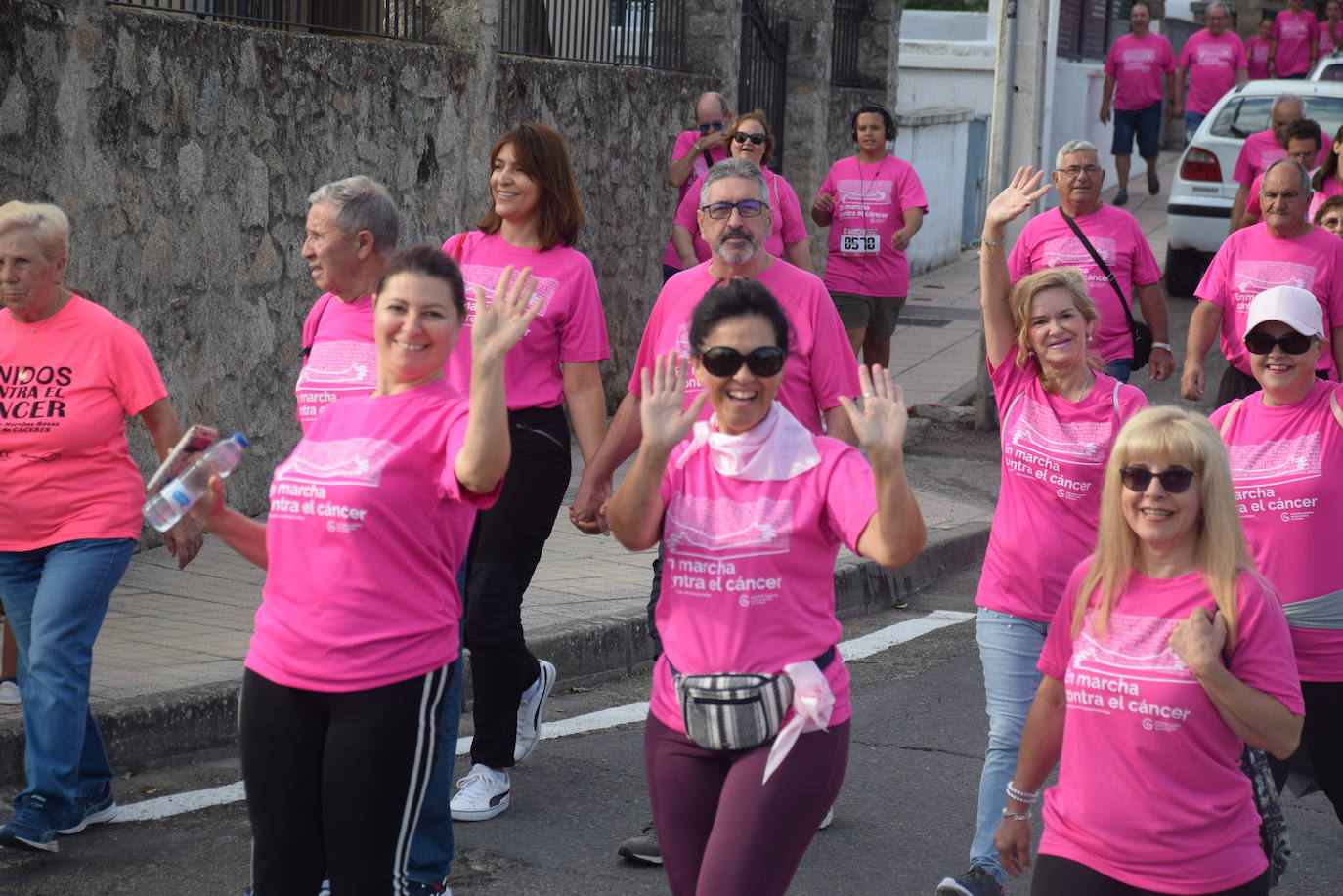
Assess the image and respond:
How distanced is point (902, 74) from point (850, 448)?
71.5ft

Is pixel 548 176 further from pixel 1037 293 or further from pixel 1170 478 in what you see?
pixel 1170 478

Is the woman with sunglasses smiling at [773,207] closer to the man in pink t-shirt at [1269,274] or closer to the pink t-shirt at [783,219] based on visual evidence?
the pink t-shirt at [783,219]

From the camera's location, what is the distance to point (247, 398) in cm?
892

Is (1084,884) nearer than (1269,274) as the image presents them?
Yes

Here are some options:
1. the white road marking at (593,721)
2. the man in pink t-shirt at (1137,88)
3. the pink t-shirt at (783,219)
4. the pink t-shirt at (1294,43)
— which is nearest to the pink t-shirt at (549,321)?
the white road marking at (593,721)

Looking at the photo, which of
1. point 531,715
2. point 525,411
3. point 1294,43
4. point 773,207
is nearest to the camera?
point 525,411

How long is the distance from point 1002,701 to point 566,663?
8.32 ft

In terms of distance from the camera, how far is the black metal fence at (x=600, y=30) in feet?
39.3

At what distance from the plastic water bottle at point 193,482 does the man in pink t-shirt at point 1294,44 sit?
23.1 meters

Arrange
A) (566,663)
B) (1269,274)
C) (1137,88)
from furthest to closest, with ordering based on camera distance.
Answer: (1137,88), (1269,274), (566,663)

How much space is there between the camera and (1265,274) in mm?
7371

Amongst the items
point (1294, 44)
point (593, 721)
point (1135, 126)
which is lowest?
point (593, 721)

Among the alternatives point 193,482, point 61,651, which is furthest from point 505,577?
point 193,482

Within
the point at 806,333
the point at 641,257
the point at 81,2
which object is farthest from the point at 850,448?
the point at 641,257
